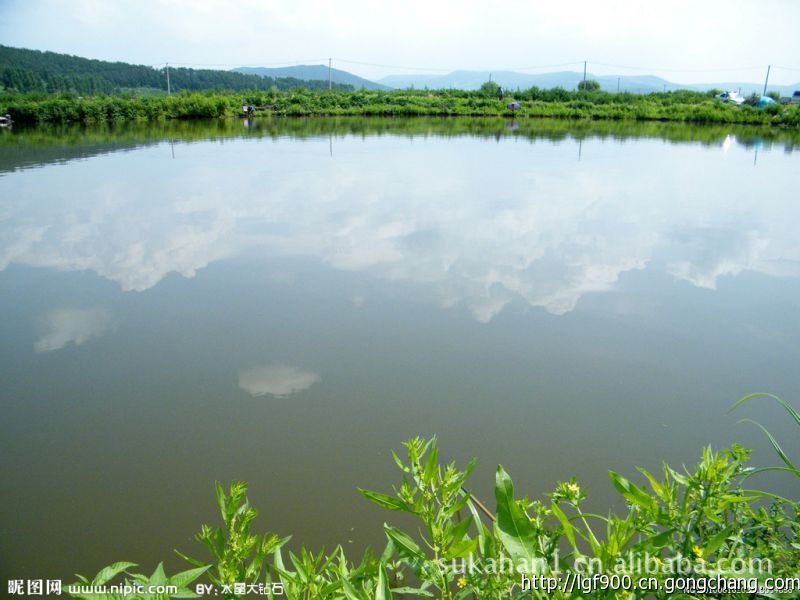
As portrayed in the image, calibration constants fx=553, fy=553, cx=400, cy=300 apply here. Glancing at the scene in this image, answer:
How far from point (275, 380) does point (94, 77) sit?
52.2m

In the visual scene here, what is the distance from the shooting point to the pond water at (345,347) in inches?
74.9

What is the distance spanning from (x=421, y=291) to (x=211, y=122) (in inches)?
678

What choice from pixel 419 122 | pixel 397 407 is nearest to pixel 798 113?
pixel 419 122

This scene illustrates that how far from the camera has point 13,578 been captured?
1561mm

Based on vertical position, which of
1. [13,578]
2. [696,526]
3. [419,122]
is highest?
[419,122]

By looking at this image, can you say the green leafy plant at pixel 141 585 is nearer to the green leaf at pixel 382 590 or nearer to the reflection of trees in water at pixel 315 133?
the green leaf at pixel 382 590

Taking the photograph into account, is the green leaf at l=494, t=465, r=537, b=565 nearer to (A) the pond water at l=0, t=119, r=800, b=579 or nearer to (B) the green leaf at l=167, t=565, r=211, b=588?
(B) the green leaf at l=167, t=565, r=211, b=588

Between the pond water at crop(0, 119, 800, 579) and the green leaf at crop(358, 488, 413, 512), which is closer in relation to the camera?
the green leaf at crop(358, 488, 413, 512)

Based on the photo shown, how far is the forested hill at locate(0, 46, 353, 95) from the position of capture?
122 ft

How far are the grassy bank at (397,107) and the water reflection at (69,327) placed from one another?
16.5 metres

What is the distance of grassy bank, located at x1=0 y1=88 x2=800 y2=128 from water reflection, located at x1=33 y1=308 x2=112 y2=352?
1647 centimetres

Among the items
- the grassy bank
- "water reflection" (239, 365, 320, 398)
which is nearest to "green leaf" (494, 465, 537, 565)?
"water reflection" (239, 365, 320, 398)

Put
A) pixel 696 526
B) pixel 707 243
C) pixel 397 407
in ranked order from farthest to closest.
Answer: pixel 707 243, pixel 397 407, pixel 696 526

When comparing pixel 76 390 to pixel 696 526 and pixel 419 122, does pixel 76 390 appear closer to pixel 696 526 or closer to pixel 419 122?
pixel 696 526
